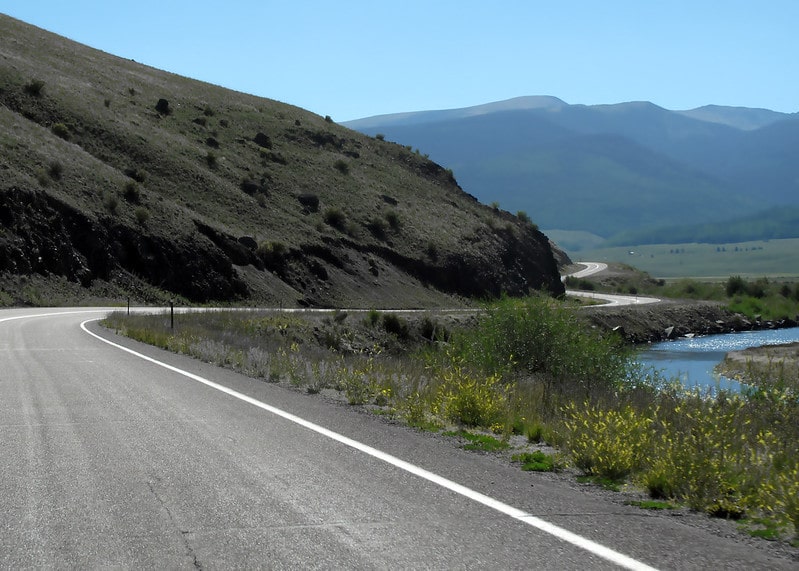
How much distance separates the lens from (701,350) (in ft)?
170

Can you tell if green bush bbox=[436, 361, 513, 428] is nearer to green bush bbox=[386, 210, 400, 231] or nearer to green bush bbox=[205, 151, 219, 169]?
green bush bbox=[205, 151, 219, 169]

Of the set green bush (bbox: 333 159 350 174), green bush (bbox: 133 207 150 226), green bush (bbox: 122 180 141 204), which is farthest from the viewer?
green bush (bbox: 333 159 350 174)

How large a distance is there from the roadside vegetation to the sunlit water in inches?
497

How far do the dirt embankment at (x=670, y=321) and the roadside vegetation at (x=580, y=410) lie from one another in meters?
32.7

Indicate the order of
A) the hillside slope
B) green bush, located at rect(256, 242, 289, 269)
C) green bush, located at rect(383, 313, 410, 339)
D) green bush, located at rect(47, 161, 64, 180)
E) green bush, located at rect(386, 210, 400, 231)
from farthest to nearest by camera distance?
green bush, located at rect(386, 210, 400, 231)
green bush, located at rect(256, 242, 289, 269)
green bush, located at rect(47, 161, 64, 180)
the hillside slope
green bush, located at rect(383, 313, 410, 339)

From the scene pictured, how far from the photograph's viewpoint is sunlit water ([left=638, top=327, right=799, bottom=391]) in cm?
3903

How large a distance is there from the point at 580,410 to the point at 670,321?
5768 centimetres

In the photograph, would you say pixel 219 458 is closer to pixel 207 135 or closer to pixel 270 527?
pixel 270 527

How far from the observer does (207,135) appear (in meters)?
76.7

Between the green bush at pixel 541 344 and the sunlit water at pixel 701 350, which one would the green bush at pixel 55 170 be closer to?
the sunlit water at pixel 701 350

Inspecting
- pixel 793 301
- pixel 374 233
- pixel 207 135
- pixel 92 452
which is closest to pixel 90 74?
pixel 207 135

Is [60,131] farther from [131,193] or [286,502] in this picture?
[286,502]

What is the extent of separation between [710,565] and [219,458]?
451cm

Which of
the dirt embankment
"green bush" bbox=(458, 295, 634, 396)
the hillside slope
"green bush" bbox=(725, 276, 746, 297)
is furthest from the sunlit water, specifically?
"green bush" bbox=(725, 276, 746, 297)
